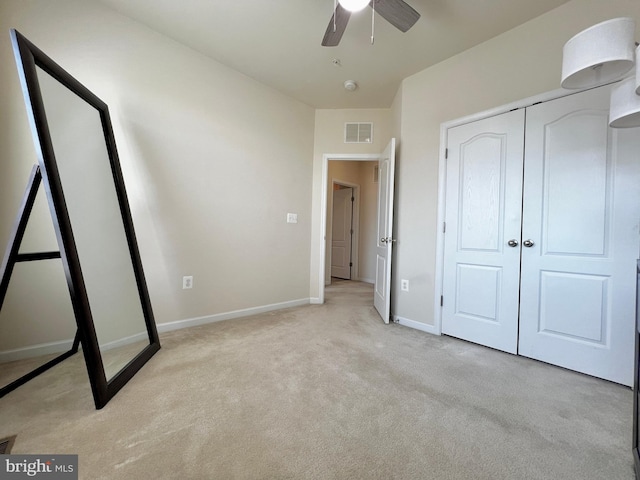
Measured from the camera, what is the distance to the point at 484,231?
233 cm

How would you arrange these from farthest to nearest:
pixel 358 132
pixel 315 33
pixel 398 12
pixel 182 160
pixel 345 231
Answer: pixel 345 231
pixel 358 132
pixel 182 160
pixel 315 33
pixel 398 12

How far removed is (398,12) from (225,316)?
2.93 meters

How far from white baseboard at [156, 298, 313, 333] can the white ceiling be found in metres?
2.59

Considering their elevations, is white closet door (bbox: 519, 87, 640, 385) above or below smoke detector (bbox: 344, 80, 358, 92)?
below

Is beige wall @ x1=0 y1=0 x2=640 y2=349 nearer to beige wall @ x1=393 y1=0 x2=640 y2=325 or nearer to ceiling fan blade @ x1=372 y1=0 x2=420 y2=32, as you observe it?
beige wall @ x1=393 y1=0 x2=640 y2=325

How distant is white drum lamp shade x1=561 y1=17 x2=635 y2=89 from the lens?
3.27 ft

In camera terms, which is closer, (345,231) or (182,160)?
(182,160)

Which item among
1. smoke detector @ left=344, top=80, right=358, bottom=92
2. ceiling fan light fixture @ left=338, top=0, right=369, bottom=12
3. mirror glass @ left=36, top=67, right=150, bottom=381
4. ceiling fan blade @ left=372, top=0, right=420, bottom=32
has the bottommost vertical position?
mirror glass @ left=36, top=67, right=150, bottom=381

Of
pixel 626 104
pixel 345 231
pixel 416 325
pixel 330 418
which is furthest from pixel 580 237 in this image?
pixel 345 231

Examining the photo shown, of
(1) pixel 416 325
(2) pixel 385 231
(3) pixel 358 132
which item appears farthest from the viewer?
(3) pixel 358 132

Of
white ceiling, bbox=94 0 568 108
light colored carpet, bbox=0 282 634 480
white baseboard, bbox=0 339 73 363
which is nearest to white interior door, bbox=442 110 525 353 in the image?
light colored carpet, bbox=0 282 634 480

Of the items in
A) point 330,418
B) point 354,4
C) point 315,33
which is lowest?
point 330,418

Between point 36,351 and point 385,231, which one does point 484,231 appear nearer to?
point 385,231

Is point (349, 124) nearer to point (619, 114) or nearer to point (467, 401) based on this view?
point (619, 114)
